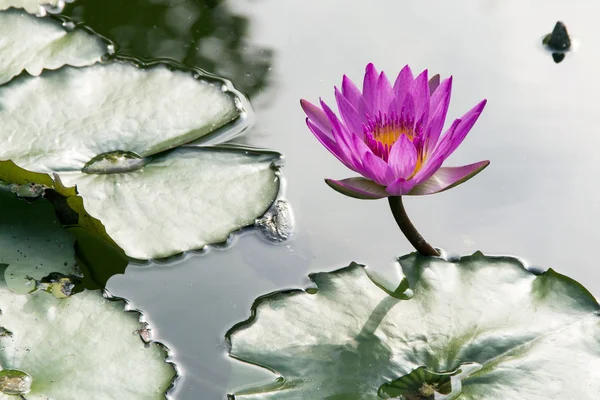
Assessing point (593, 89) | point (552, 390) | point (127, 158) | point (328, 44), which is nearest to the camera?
point (552, 390)

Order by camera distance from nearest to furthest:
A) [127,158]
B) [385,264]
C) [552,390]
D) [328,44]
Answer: [552,390]
[385,264]
[127,158]
[328,44]

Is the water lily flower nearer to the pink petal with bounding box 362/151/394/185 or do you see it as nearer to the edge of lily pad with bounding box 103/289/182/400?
the pink petal with bounding box 362/151/394/185

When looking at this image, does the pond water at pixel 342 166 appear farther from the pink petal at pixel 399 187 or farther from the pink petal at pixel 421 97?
the pink petal at pixel 421 97

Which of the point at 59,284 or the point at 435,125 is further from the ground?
the point at 435,125

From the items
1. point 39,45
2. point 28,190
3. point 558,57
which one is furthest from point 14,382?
point 558,57

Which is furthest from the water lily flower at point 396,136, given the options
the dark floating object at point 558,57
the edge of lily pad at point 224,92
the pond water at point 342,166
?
the dark floating object at point 558,57

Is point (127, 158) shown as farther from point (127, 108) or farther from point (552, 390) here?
point (552, 390)

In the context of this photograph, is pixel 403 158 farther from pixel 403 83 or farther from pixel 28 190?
pixel 28 190

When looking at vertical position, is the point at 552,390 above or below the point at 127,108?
above

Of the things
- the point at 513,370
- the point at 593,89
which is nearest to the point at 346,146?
the point at 513,370
